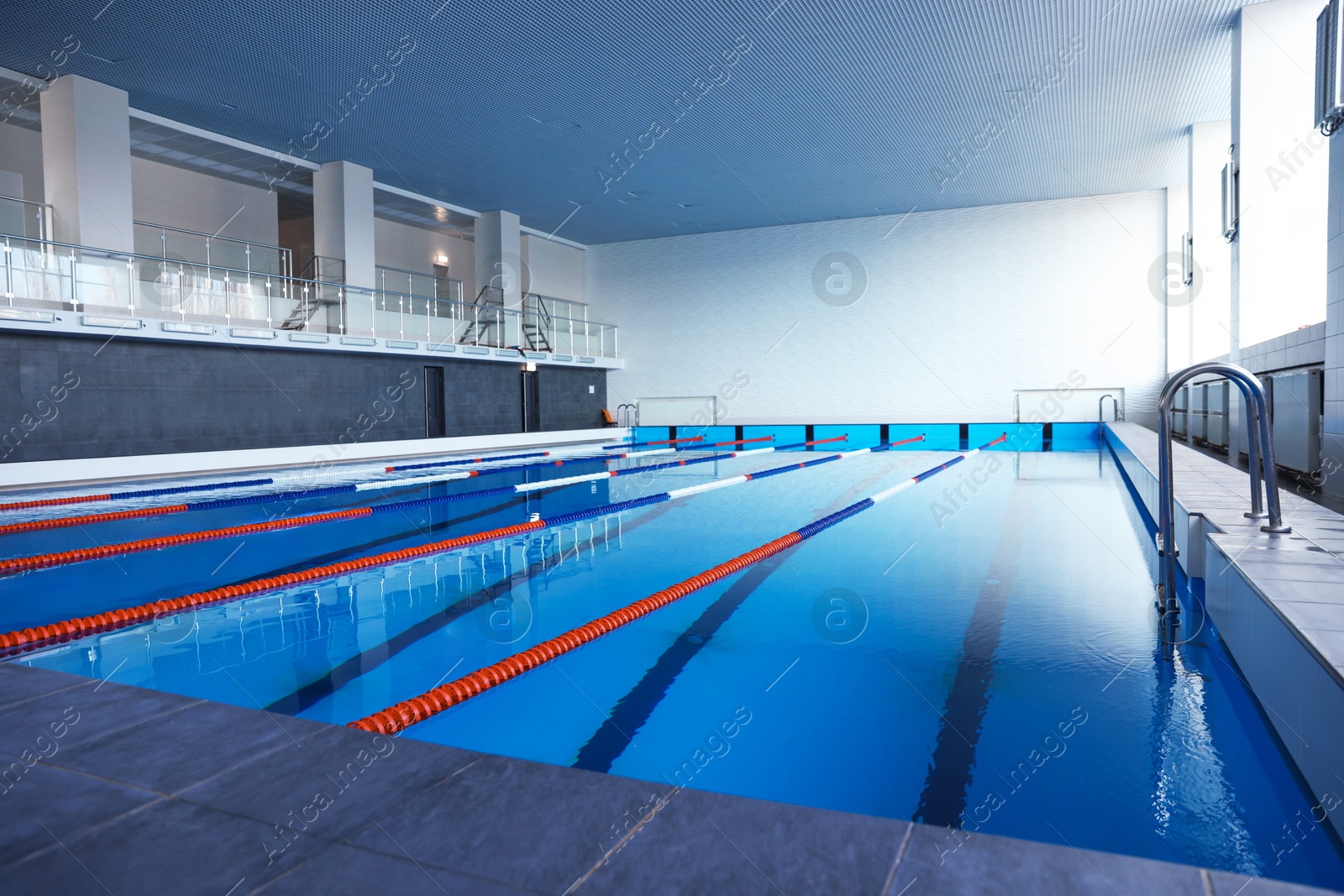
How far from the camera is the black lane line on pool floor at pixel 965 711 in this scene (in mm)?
1891

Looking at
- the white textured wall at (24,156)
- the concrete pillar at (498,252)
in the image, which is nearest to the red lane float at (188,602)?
the white textured wall at (24,156)

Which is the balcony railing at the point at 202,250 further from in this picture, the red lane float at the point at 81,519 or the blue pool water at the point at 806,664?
the blue pool water at the point at 806,664

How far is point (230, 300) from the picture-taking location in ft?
35.4

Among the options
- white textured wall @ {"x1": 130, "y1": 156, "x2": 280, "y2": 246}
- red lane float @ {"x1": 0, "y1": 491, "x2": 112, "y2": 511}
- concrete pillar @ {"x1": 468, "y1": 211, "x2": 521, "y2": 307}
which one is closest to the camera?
red lane float @ {"x1": 0, "y1": 491, "x2": 112, "y2": 511}

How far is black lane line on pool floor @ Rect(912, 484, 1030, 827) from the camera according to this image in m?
1.89

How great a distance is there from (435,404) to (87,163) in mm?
6368

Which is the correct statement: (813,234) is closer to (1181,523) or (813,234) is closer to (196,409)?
(196,409)

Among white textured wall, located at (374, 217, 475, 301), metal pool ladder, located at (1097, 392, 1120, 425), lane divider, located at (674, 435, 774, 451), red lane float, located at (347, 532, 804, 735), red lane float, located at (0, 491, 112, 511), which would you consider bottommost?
red lane float, located at (347, 532, 804, 735)

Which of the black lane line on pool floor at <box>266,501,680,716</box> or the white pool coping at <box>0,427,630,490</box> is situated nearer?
the black lane line on pool floor at <box>266,501,680,716</box>

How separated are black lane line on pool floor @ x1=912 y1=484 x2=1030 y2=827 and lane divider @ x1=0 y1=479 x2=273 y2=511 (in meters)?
7.60

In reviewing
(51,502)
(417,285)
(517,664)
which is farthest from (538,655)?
(417,285)

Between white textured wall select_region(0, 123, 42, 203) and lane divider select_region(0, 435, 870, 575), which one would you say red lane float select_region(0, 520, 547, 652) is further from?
white textured wall select_region(0, 123, 42, 203)

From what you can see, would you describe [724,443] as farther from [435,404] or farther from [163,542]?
[163,542]

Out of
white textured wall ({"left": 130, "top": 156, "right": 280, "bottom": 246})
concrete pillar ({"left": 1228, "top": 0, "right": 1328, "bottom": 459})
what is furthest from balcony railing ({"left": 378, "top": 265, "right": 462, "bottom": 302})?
concrete pillar ({"left": 1228, "top": 0, "right": 1328, "bottom": 459})
